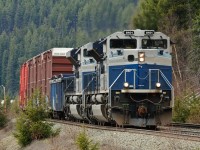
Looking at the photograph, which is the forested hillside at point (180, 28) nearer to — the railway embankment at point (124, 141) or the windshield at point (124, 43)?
the windshield at point (124, 43)

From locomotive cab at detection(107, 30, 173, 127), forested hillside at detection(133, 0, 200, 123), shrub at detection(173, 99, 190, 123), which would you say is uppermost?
forested hillside at detection(133, 0, 200, 123)

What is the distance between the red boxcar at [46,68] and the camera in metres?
30.2

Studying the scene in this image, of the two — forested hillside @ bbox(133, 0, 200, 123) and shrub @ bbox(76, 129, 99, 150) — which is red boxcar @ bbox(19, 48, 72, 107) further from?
shrub @ bbox(76, 129, 99, 150)

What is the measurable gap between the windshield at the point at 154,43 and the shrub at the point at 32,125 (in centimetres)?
516

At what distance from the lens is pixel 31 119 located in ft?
70.9

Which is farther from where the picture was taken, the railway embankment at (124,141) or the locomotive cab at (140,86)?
the locomotive cab at (140,86)

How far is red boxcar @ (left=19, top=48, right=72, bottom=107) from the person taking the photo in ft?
99.0

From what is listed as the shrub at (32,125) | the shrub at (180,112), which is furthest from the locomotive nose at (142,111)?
the shrub at (180,112)

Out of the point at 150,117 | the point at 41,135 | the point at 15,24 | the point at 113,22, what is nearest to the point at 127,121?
the point at 150,117

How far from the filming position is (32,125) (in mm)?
21281

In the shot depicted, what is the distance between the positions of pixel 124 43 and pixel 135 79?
1591mm

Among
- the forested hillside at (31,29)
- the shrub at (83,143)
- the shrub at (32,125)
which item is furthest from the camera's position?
the forested hillside at (31,29)

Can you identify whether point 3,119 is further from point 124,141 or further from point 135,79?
point 124,141

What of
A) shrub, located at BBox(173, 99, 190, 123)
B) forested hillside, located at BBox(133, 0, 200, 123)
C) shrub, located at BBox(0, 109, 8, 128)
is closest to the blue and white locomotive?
shrub, located at BBox(173, 99, 190, 123)
